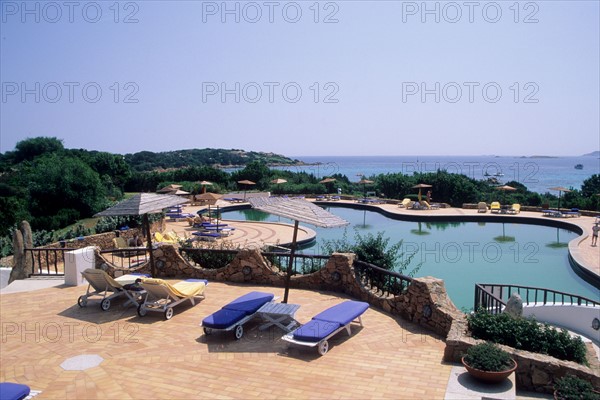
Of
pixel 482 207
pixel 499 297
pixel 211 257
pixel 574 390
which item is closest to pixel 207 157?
pixel 482 207

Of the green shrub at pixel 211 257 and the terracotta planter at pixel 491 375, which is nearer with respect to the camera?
the terracotta planter at pixel 491 375

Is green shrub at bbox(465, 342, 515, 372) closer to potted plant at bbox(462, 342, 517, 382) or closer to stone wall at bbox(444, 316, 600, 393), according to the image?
potted plant at bbox(462, 342, 517, 382)

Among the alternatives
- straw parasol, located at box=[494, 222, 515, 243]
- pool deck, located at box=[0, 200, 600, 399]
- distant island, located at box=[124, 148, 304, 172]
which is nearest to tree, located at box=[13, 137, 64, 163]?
distant island, located at box=[124, 148, 304, 172]

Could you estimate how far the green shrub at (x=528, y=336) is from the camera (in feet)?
18.6

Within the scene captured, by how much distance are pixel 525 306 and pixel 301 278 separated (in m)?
4.87

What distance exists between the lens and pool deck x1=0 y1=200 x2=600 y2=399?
5258 mm

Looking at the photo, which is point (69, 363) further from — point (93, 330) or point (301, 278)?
point (301, 278)

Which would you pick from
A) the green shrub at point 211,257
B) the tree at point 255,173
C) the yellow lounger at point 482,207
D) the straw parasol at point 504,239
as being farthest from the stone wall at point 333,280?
the tree at point 255,173

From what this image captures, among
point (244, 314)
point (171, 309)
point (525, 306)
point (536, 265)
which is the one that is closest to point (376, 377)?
point (244, 314)

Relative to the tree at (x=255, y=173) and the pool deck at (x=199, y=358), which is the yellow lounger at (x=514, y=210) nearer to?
the tree at (x=255, y=173)

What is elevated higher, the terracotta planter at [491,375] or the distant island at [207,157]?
the distant island at [207,157]

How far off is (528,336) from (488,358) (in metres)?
0.98

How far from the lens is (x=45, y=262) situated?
526 inches

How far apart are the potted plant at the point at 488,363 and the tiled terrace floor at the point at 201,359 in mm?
411
